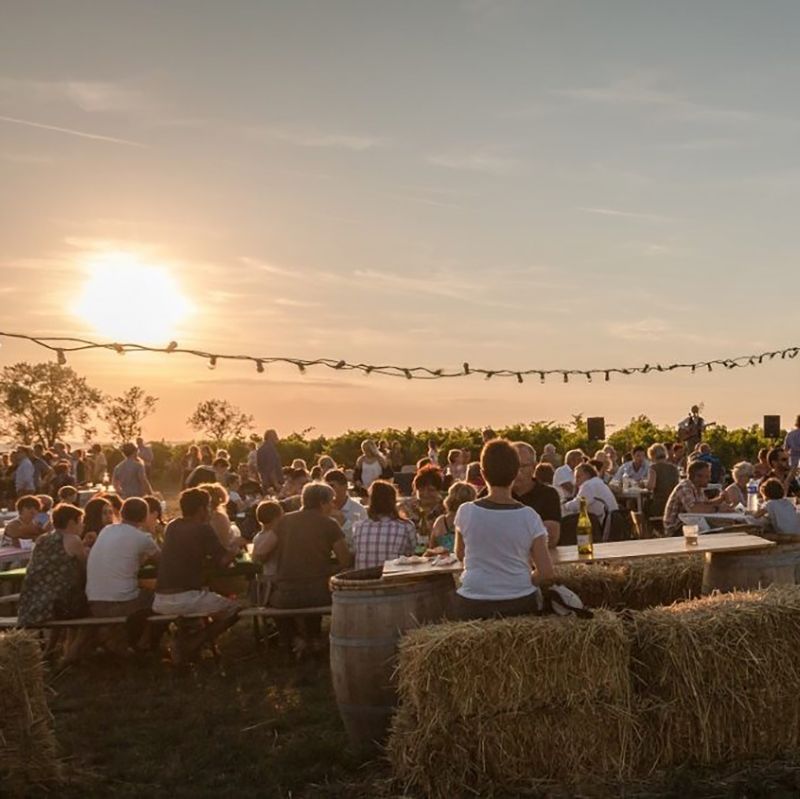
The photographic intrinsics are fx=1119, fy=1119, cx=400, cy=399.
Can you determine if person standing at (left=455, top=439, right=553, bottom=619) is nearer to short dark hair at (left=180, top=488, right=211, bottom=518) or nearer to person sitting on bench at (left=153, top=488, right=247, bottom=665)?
person sitting on bench at (left=153, top=488, right=247, bottom=665)

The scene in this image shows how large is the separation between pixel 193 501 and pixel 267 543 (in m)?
0.70

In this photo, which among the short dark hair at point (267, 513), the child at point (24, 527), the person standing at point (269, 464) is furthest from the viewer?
the person standing at point (269, 464)

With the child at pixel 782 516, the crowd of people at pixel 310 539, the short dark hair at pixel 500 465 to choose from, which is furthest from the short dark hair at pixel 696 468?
the short dark hair at pixel 500 465

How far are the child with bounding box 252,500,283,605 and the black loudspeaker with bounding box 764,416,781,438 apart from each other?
1731cm

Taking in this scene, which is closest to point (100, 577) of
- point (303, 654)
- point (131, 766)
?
point (303, 654)

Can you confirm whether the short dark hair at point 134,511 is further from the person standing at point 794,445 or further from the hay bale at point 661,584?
the person standing at point 794,445

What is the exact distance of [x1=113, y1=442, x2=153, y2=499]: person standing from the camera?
16.3m

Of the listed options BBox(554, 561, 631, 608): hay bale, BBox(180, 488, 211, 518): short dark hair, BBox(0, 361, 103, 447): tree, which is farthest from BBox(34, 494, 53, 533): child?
BBox(0, 361, 103, 447): tree

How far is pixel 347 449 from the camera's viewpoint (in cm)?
3616

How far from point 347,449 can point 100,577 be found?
27.2 m

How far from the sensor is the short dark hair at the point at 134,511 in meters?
9.23

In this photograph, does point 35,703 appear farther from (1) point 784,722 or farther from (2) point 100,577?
(1) point 784,722

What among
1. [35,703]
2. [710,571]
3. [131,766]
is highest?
[710,571]

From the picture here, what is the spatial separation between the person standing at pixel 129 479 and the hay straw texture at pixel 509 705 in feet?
37.7
